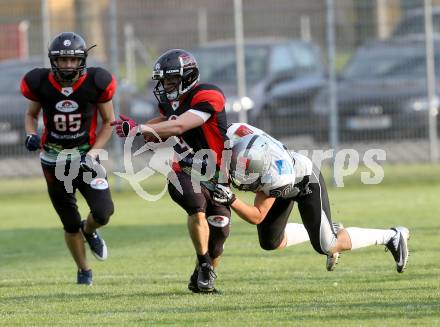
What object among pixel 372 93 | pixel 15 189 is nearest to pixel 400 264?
pixel 372 93

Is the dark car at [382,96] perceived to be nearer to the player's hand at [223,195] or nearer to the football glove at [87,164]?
the football glove at [87,164]

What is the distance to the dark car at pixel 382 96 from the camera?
1598 centimetres

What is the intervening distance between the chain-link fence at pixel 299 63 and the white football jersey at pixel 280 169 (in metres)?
8.45

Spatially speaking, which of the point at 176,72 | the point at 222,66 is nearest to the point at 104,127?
the point at 176,72

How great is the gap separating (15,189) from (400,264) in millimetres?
9897

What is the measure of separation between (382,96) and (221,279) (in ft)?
27.2

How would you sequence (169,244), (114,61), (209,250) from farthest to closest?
(114,61)
(169,244)
(209,250)

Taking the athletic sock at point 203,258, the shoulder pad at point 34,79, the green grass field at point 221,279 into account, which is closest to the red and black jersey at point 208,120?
the athletic sock at point 203,258

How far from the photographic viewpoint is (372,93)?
1609 cm

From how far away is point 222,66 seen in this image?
16.2 meters

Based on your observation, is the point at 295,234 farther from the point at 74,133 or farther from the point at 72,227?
the point at 74,133

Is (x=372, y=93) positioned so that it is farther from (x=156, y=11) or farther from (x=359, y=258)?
(x=359, y=258)

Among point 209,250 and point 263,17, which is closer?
point 209,250

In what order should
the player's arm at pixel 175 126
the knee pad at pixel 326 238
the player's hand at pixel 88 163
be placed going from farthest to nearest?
the player's hand at pixel 88 163
the knee pad at pixel 326 238
the player's arm at pixel 175 126
